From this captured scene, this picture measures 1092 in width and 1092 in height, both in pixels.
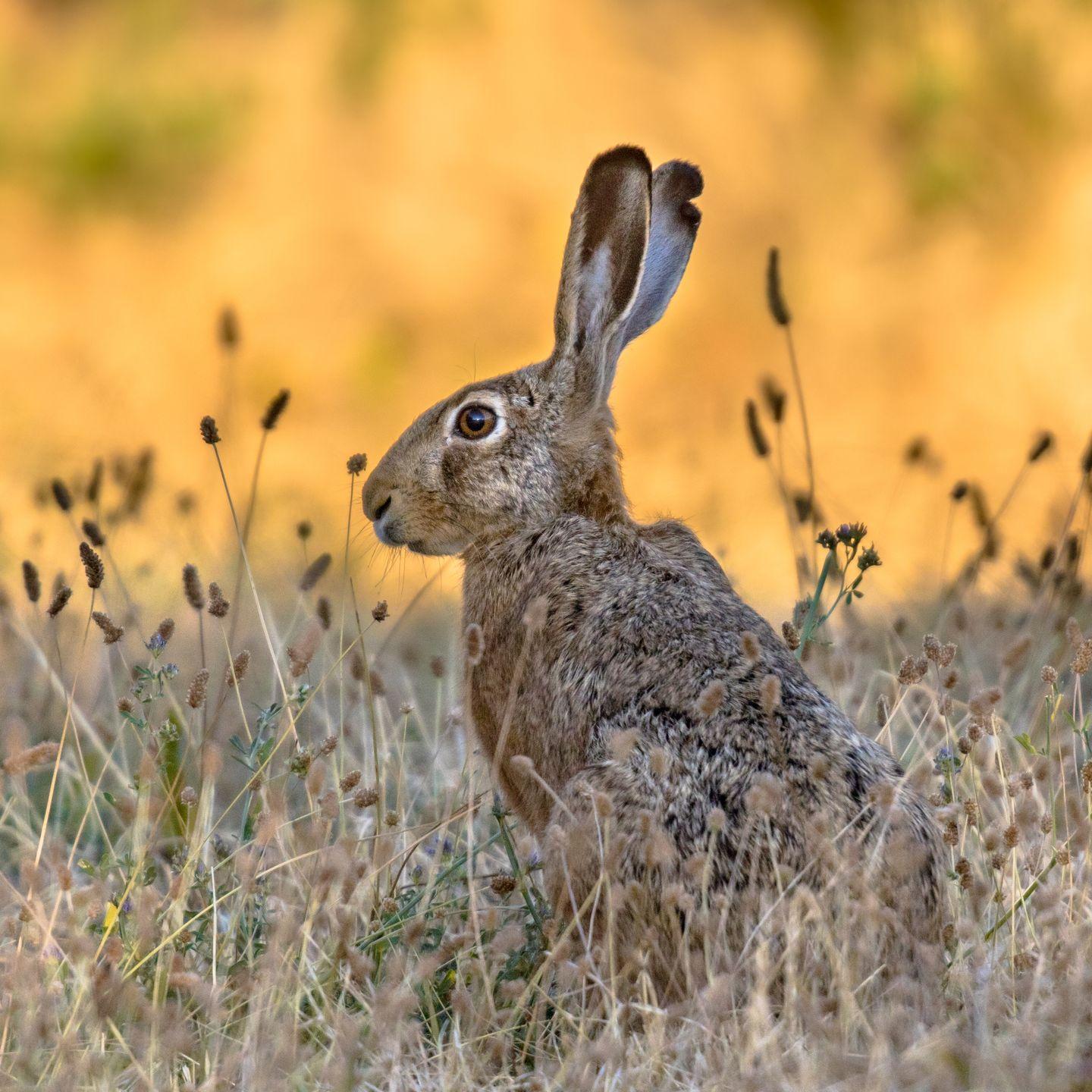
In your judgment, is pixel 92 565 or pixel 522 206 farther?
pixel 522 206

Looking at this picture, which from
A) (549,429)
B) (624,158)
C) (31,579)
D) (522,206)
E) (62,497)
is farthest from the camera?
(522,206)

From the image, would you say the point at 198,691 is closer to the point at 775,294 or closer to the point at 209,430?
the point at 209,430

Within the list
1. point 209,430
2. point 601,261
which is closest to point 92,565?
Result: point 209,430

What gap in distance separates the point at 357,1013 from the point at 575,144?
10237 millimetres

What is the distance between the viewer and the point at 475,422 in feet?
16.0

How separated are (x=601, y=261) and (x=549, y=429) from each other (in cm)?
54

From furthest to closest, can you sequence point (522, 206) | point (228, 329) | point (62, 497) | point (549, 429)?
point (522, 206) < point (228, 329) < point (549, 429) < point (62, 497)

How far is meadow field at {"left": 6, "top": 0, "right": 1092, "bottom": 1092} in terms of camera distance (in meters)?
3.41

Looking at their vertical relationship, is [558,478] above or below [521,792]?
above

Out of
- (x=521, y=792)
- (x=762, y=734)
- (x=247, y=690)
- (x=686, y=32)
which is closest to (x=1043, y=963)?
(x=762, y=734)

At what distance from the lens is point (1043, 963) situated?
3.47 m

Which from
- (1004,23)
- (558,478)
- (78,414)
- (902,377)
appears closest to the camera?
(558,478)

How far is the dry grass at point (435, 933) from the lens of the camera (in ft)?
10.3

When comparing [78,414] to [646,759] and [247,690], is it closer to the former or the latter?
[247,690]
